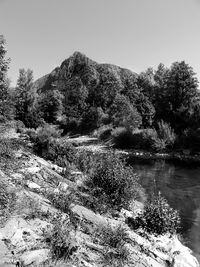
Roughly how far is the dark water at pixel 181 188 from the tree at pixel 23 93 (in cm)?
2370

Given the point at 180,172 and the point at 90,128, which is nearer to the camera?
the point at 180,172

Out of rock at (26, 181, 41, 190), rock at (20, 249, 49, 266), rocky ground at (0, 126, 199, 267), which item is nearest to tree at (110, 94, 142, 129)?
rocky ground at (0, 126, 199, 267)

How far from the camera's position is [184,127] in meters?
30.0

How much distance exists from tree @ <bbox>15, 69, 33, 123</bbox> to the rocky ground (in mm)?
32538

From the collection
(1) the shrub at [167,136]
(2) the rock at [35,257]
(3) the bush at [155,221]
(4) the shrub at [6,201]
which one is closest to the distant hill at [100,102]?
(1) the shrub at [167,136]

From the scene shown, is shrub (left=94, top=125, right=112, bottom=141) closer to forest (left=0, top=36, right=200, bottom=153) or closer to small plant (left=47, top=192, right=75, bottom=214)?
forest (left=0, top=36, right=200, bottom=153)

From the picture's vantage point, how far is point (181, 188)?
41.9 feet

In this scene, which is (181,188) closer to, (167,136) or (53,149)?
(53,149)

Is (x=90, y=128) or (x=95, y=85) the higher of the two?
(x=95, y=85)

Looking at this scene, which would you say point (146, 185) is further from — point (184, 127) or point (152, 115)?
point (152, 115)

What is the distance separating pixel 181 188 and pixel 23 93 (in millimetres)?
33524

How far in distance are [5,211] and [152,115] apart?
3166cm

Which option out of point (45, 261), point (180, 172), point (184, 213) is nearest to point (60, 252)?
point (45, 261)

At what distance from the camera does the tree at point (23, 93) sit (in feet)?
126
